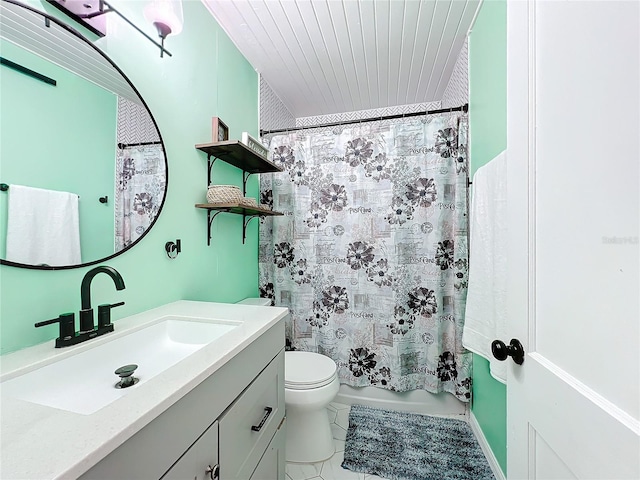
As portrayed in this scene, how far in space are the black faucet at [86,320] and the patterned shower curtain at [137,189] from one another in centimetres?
21

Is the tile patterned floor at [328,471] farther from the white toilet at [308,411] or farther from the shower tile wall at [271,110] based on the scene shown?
the shower tile wall at [271,110]

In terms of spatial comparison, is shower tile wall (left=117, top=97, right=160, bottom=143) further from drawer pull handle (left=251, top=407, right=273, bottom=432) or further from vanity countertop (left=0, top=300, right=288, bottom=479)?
drawer pull handle (left=251, top=407, right=273, bottom=432)

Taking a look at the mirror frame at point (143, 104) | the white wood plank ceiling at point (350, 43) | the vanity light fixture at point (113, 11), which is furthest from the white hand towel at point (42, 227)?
the white wood plank ceiling at point (350, 43)

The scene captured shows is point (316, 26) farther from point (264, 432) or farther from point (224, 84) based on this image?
point (264, 432)

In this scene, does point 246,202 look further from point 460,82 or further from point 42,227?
point 460,82

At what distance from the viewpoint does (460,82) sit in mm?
1813

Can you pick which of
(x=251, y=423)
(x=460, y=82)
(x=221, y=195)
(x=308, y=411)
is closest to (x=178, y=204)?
(x=221, y=195)

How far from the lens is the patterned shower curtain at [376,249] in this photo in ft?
5.50

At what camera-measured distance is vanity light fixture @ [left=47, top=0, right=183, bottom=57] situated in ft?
2.72

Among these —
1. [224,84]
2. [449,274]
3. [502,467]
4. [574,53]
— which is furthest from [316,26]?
[502,467]

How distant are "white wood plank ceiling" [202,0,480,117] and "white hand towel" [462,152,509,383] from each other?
1007mm

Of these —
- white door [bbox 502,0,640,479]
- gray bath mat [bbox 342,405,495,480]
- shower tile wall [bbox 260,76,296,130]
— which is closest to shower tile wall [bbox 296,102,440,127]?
shower tile wall [bbox 260,76,296,130]

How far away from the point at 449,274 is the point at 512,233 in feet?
3.47

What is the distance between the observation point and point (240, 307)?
1.09 meters
